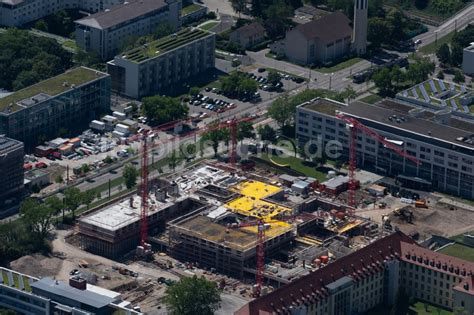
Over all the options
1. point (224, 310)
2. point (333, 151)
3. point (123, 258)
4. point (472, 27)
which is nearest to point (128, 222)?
point (123, 258)

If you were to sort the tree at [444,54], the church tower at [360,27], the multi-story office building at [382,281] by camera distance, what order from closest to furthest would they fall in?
the multi-story office building at [382,281] < the church tower at [360,27] < the tree at [444,54]

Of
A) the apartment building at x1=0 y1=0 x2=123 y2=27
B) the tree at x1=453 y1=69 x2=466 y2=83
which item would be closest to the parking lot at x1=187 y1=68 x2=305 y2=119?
the tree at x1=453 y1=69 x2=466 y2=83

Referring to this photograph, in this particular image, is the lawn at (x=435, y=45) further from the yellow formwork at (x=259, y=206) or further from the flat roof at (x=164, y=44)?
the yellow formwork at (x=259, y=206)

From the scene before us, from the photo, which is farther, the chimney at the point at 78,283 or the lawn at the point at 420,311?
the lawn at the point at 420,311

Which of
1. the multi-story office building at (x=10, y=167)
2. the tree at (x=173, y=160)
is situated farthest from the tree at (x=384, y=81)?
the multi-story office building at (x=10, y=167)

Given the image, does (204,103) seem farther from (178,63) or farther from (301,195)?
(301,195)

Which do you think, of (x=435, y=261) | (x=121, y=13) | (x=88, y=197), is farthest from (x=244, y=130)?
(x=435, y=261)
